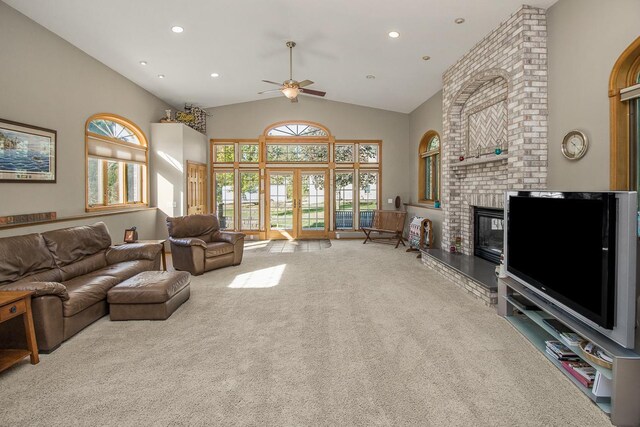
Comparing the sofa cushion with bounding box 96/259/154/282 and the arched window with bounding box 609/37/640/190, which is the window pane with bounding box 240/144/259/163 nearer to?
the sofa cushion with bounding box 96/259/154/282

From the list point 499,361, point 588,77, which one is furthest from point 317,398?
point 588,77

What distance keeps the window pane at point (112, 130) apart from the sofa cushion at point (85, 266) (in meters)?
2.48

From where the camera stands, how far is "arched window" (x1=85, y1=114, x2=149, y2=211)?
5863 mm

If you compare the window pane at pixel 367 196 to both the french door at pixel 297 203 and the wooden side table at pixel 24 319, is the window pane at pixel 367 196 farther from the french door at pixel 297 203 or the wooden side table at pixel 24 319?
the wooden side table at pixel 24 319

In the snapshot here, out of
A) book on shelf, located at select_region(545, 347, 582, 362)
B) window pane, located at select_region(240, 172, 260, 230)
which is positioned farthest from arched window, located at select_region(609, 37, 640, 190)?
window pane, located at select_region(240, 172, 260, 230)

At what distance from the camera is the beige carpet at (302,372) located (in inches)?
83.9

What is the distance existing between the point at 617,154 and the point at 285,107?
7623 mm

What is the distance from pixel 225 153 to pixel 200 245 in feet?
15.0

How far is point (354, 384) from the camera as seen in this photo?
245 centimetres

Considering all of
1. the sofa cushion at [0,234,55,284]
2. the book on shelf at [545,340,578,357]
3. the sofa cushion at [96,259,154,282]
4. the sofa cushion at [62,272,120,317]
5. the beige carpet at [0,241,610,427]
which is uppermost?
the sofa cushion at [0,234,55,284]

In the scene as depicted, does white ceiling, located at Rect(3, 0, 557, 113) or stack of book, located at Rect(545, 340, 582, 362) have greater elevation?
white ceiling, located at Rect(3, 0, 557, 113)

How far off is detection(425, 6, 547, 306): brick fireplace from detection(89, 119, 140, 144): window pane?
588 cm

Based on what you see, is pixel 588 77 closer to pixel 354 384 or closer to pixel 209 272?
pixel 354 384

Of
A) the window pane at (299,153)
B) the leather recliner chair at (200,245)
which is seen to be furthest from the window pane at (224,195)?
the leather recliner chair at (200,245)
